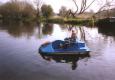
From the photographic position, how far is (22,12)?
2653 inches

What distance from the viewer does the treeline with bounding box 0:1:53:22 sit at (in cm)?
6669

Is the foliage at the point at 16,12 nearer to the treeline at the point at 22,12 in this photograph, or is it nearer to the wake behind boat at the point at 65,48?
the treeline at the point at 22,12

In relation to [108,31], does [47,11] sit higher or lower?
higher

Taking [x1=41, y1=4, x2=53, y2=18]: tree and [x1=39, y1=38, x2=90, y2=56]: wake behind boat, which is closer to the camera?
[x1=39, y1=38, x2=90, y2=56]: wake behind boat

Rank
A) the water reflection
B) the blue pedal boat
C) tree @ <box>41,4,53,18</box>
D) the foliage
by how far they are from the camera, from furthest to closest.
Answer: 1. the foliage
2. tree @ <box>41,4,53,18</box>
3. the water reflection
4. the blue pedal boat

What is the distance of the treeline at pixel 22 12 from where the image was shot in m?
66.7

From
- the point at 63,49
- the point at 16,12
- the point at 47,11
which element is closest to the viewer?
the point at 63,49

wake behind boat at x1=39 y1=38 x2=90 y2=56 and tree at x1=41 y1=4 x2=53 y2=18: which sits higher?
tree at x1=41 y1=4 x2=53 y2=18

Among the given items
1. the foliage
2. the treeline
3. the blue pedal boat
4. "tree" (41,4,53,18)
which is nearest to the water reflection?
the blue pedal boat

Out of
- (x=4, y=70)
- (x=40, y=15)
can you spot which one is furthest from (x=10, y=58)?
(x=40, y=15)

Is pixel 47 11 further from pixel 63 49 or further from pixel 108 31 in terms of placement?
pixel 63 49

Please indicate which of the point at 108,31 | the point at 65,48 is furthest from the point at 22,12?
the point at 65,48

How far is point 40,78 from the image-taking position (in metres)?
11.2

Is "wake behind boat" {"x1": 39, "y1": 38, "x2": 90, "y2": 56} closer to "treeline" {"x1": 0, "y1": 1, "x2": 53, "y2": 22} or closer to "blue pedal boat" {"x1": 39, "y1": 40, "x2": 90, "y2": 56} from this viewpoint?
"blue pedal boat" {"x1": 39, "y1": 40, "x2": 90, "y2": 56}
